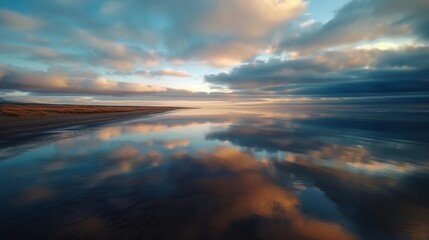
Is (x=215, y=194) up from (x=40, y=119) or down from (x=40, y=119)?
up

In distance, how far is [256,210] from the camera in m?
5.77

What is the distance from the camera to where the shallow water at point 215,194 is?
490cm

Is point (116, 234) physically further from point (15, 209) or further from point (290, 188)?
point (290, 188)

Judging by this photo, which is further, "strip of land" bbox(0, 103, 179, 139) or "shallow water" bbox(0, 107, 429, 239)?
"strip of land" bbox(0, 103, 179, 139)

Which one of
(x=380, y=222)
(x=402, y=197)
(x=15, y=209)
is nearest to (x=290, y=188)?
(x=380, y=222)

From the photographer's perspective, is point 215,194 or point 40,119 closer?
point 215,194

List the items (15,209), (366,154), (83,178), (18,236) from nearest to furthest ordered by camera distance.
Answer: (18,236), (15,209), (83,178), (366,154)

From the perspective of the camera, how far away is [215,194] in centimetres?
677

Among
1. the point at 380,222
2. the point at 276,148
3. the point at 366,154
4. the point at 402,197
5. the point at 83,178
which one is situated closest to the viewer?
the point at 380,222

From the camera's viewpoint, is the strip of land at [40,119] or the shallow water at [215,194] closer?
the shallow water at [215,194]

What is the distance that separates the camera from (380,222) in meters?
5.20

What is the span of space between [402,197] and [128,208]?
25.8 ft

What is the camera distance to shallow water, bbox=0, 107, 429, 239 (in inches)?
193

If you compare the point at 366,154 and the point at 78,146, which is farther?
the point at 78,146
